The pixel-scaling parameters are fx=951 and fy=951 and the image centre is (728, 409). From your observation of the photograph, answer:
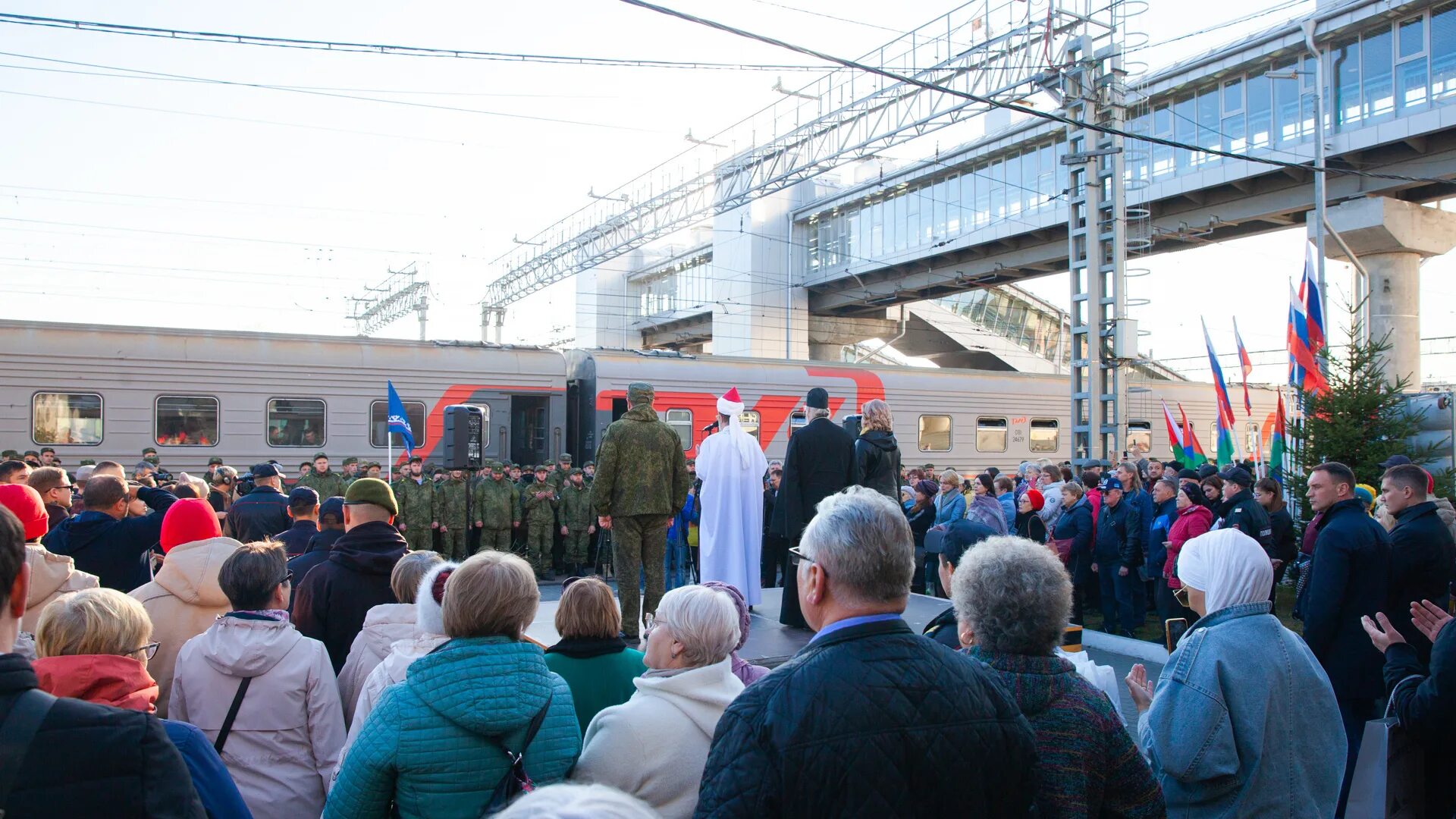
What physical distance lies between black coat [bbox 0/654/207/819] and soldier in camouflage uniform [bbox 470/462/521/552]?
13597 mm

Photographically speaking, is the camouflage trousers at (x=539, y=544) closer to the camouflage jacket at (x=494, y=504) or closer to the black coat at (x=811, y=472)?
the camouflage jacket at (x=494, y=504)

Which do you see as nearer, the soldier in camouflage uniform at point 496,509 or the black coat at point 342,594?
the black coat at point 342,594

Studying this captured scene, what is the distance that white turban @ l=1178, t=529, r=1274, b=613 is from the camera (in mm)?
3326

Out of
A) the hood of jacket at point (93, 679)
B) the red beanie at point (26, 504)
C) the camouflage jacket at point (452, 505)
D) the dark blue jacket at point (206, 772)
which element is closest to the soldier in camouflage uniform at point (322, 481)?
the camouflage jacket at point (452, 505)

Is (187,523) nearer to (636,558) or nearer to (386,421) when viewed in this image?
(636,558)

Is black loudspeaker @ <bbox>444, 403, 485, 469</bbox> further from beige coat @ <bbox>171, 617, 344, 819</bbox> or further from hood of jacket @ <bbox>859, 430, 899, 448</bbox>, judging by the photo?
beige coat @ <bbox>171, 617, 344, 819</bbox>

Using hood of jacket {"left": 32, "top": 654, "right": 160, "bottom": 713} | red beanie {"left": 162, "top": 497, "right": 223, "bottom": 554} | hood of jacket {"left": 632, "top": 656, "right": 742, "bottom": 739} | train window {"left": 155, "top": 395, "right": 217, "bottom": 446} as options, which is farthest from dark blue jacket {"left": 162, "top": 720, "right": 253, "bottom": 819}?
train window {"left": 155, "top": 395, "right": 217, "bottom": 446}

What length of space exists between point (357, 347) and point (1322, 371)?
52.4ft

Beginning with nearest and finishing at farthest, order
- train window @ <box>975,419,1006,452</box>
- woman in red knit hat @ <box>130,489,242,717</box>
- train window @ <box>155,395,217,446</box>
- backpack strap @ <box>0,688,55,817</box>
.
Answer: backpack strap @ <box>0,688,55,817</box> → woman in red knit hat @ <box>130,489,242,717</box> → train window @ <box>155,395,217,446</box> → train window @ <box>975,419,1006,452</box>

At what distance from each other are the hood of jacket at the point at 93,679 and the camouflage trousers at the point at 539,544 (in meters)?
13.2

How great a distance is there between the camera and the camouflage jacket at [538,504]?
52.2ft

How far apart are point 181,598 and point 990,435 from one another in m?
22.2

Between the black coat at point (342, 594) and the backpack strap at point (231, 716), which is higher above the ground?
the black coat at point (342, 594)

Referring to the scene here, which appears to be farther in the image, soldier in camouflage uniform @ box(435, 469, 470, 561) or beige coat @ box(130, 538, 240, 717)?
soldier in camouflage uniform @ box(435, 469, 470, 561)
